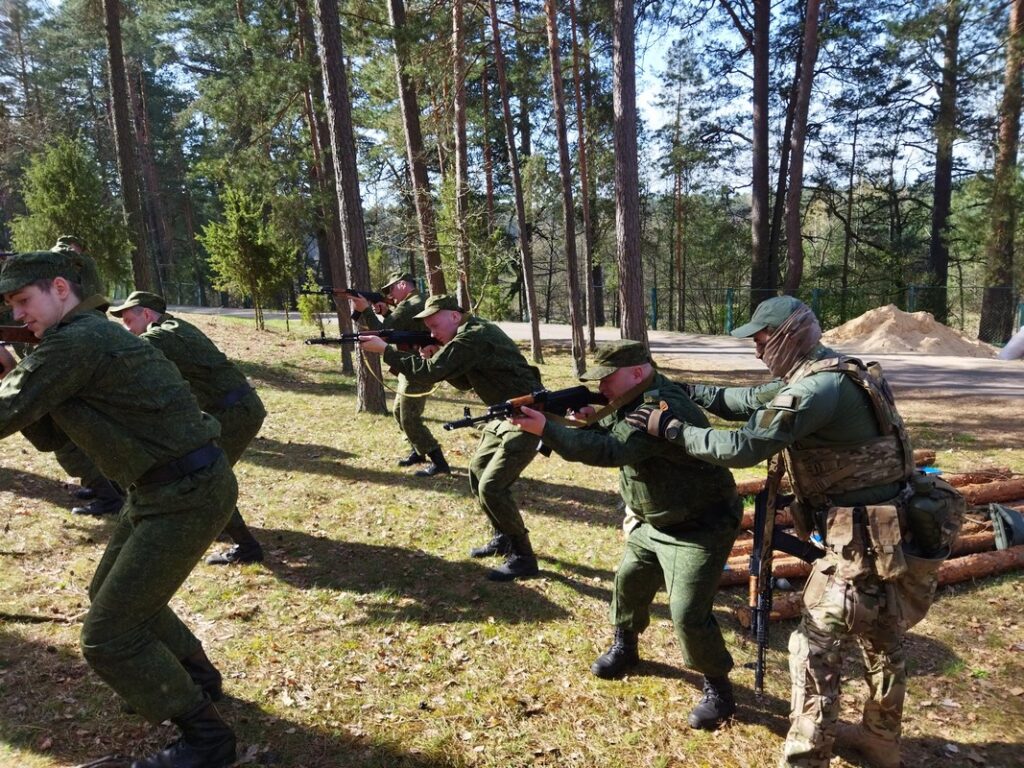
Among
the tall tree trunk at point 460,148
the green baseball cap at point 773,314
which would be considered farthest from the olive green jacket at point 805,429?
the tall tree trunk at point 460,148

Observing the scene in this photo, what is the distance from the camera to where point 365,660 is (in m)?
3.96

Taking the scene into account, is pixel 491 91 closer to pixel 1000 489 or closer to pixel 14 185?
pixel 1000 489

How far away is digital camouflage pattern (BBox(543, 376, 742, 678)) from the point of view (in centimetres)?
313

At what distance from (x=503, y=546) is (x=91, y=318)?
357 centimetres

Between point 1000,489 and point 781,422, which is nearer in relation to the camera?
point 781,422

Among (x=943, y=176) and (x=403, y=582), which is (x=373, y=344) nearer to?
(x=403, y=582)

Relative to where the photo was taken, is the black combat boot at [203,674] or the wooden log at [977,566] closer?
the black combat boot at [203,674]

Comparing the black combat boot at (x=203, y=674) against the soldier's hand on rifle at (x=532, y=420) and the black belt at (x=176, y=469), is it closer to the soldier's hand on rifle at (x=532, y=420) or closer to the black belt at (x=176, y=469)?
the black belt at (x=176, y=469)

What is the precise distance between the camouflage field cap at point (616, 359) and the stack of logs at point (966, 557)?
1613 millimetres

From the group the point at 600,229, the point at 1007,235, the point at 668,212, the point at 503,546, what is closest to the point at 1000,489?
the point at 503,546

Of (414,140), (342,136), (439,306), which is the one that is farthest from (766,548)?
(414,140)

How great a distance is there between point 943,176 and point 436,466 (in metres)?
23.4

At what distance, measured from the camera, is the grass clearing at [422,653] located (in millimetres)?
3236

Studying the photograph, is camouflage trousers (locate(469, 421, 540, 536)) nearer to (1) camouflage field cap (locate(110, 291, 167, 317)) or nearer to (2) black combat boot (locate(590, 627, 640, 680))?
(2) black combat boot (locate(590, 627, 640, 680))
